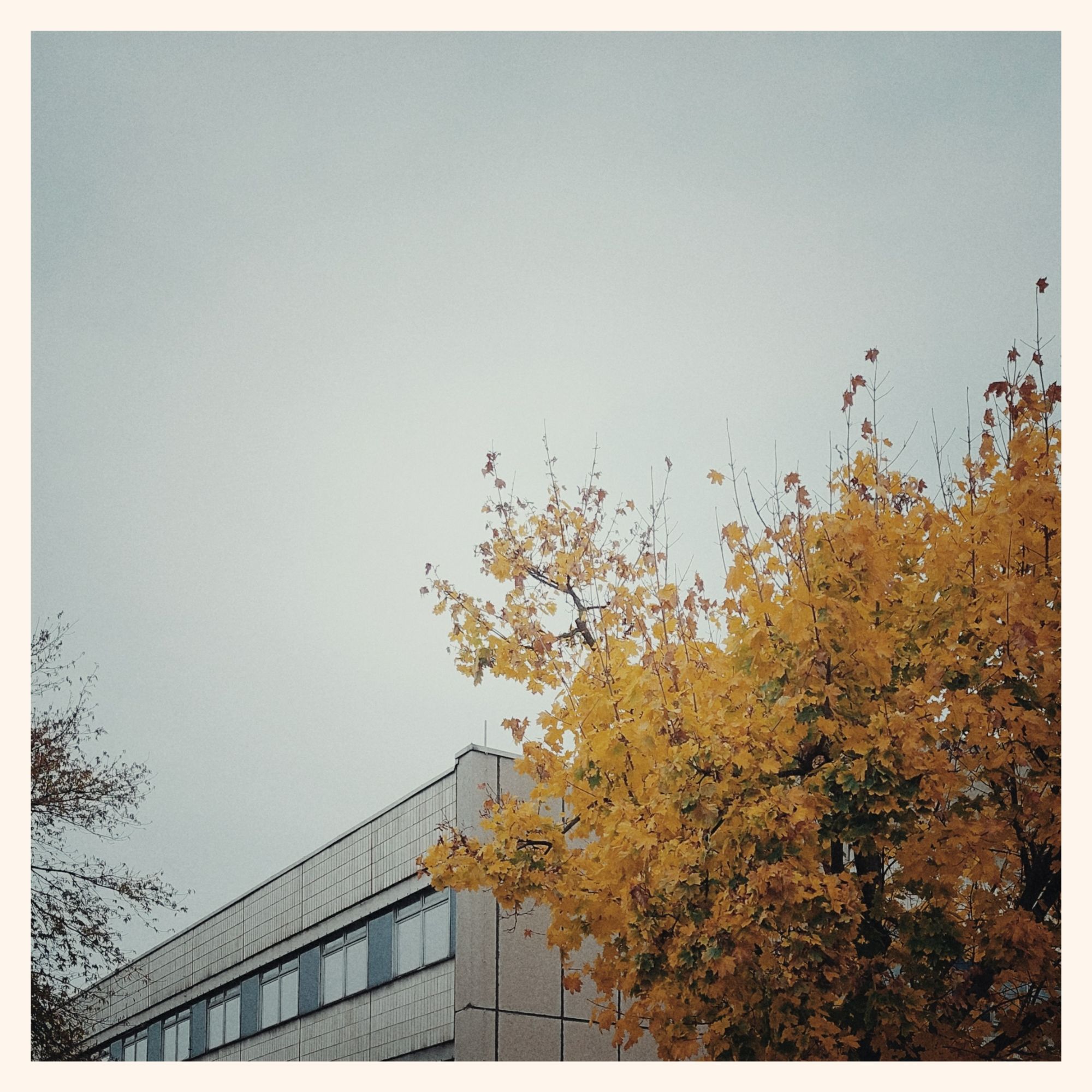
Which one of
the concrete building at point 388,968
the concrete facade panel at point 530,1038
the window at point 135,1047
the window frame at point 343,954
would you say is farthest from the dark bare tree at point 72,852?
the window at point 135,1047

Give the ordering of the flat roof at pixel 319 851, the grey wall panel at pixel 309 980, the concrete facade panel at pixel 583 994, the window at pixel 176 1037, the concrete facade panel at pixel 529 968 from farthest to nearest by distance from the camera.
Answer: the window at pixel 176 1037 → the grey wall panel at pixel 309 980 → the flat roof at pixel 319 851 → the concrete facade panel at pixel 583 994 → the concrete facade panel at pixel 529 968

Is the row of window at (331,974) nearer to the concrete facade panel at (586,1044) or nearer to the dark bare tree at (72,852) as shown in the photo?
the concrete facade panel at (586,1044)

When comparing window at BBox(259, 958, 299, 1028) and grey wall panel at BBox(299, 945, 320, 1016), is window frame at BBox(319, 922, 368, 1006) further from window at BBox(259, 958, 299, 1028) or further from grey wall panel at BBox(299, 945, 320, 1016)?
window at BBox(259, 958, 299, 1028)

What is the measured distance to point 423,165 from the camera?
275 inches

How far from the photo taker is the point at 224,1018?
419 inches

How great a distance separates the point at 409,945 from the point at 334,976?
1127 mm

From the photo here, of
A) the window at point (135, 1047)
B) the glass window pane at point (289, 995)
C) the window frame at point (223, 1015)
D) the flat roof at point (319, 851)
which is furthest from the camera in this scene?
the window at point (135, 1047)

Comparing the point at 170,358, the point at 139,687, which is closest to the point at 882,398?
the point at 170,358

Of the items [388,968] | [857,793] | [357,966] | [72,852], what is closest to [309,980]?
[357,966]

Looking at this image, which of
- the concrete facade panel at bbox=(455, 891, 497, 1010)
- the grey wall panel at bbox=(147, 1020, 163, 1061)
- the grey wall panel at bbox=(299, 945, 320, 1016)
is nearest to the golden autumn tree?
the concrete facade panel at bbox=(455, 891, 497, 1010)

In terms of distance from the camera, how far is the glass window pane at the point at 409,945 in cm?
846

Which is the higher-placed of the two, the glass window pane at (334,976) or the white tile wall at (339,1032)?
the glass window pane at (334,976)

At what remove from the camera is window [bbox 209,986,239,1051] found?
10.5 metres
